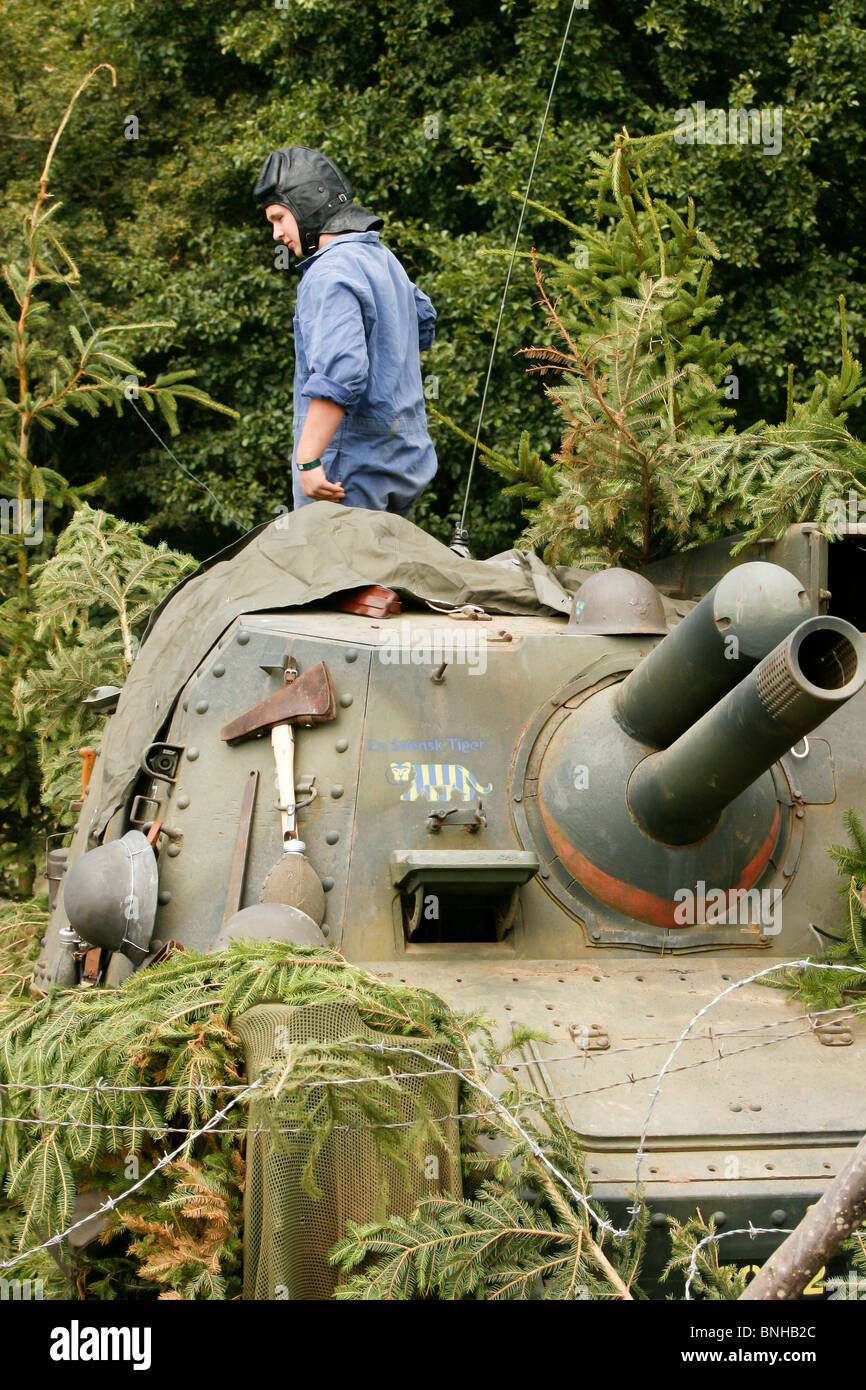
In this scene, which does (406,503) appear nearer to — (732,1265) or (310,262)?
(310,262)

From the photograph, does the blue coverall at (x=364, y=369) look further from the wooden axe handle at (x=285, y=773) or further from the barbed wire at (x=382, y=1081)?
the barbed wire at (x=382, y=1081)

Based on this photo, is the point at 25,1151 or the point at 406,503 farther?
the point at 406,503

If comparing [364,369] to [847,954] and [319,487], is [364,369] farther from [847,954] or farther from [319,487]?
[847,954]

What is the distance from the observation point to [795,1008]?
14.6ft

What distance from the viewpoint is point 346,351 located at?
567 centimetres

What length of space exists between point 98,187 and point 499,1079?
13.4 m

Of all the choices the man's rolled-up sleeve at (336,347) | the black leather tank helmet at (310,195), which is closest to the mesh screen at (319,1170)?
the man's rolled-up sleeve at (336,347)

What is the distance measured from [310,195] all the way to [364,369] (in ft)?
3.00

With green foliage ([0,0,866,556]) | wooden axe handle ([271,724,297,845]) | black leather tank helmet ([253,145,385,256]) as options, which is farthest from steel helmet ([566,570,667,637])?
green foliage ([0,0,866,556])

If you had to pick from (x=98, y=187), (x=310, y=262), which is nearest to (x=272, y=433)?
(x=98, y=187)

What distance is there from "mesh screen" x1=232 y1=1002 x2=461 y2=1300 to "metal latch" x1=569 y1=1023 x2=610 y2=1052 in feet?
1.90

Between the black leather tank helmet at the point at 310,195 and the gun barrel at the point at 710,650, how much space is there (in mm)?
2471

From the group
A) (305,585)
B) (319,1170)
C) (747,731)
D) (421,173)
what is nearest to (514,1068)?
(319,1170)

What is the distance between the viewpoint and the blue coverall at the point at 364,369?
5.70 metres
